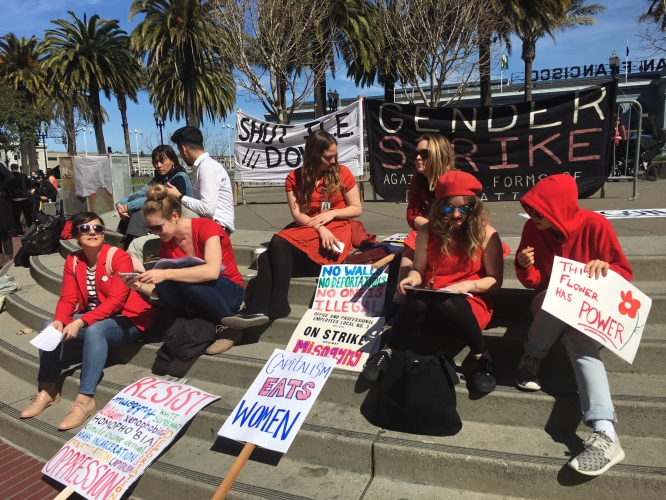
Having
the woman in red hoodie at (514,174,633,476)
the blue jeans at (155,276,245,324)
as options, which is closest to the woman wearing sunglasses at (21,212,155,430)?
the blue jeans at (155,276,245,324)

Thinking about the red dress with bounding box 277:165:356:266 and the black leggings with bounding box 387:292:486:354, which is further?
the red dress with bounding box 277:165:356:266

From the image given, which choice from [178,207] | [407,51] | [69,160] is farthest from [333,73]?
[178,207]

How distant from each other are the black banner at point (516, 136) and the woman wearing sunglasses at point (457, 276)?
5.13m

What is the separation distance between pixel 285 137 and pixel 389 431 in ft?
27.1

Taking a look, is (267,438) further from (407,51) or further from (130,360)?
(407,51)

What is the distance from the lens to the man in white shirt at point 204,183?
4.39m

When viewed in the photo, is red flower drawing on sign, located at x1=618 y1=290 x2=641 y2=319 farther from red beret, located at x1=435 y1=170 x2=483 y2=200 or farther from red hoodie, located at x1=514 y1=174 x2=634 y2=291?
red beret, located at x1=435 y1=170 x2=483 y2=200

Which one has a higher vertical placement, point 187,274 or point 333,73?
point 333,73

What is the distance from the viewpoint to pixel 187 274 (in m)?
3.52

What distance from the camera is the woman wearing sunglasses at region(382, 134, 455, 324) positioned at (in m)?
3.71

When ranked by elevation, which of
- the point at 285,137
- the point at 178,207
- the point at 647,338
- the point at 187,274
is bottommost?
the point at 647,338

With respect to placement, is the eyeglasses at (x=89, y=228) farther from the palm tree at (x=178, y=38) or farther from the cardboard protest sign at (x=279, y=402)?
the palm tree at (x=178, y=38)

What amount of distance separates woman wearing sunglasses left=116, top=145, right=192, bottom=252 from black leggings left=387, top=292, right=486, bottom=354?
8.71 ft

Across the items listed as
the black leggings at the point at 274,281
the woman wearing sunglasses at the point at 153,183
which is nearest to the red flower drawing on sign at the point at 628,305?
the black leggings at the point at 274,281
